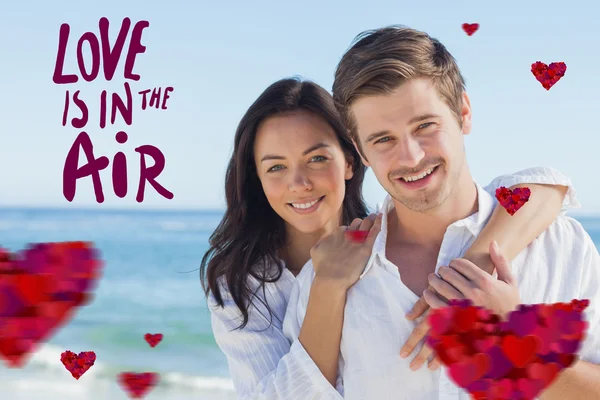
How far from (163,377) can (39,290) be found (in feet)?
31.5

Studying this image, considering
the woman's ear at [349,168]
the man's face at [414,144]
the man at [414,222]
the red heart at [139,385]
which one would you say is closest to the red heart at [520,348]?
the man at [414,222]

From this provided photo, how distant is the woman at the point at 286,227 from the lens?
7.57 ft

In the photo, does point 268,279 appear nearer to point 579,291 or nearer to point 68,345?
point 579,291

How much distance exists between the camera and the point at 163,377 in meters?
9.69

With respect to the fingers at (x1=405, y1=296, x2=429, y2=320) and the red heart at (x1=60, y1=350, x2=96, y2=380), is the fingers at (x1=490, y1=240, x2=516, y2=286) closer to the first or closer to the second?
the fingers at (x1=405, y1=296, x2=429, y2=320)

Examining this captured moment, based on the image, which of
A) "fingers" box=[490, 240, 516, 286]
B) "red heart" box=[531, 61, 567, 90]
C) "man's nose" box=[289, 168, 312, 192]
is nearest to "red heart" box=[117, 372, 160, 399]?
"man's nose" box=[289, 168, 312, 192]

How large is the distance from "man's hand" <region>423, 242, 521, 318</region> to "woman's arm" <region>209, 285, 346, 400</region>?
1.36 feet

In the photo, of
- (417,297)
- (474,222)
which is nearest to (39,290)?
(417,297)

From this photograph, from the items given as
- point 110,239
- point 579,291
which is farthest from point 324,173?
point 110,239

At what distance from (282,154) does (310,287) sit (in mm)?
669

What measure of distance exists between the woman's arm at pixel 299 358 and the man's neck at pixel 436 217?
341 mm

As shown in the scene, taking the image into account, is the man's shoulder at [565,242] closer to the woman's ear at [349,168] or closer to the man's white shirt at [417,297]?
the man's white shirt at [417,297]

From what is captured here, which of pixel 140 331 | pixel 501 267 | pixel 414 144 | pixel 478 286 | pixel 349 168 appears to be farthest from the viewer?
pixel 140 331

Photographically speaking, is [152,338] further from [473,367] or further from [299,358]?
[473,367]
